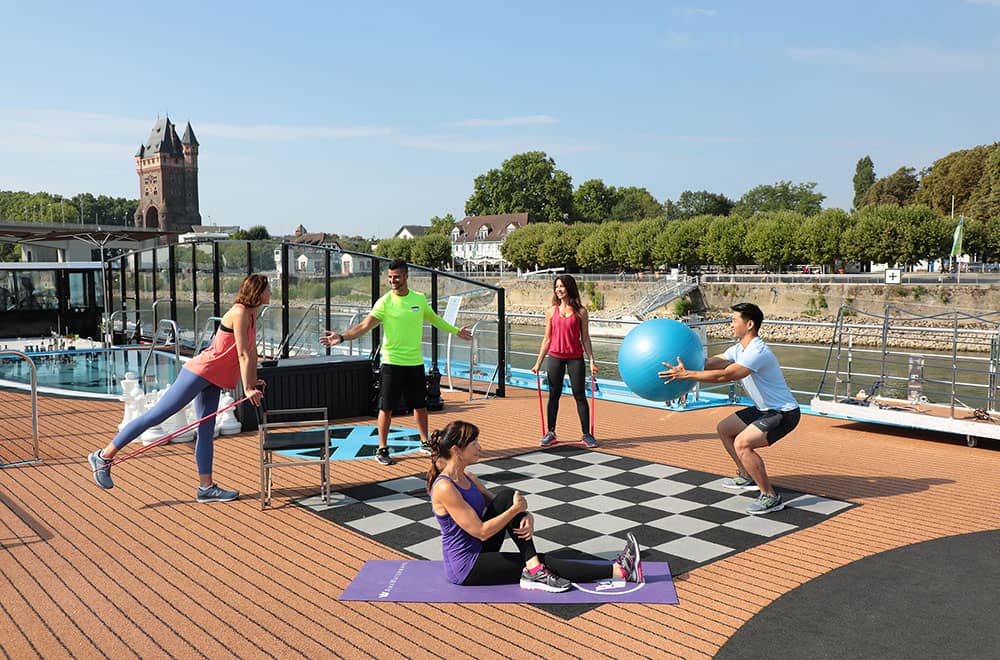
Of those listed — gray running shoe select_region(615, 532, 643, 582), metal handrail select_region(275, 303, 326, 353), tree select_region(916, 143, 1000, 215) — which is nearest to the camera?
gray running shoe select_region(615, 532, 643, 582)

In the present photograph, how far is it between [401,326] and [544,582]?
3576mm

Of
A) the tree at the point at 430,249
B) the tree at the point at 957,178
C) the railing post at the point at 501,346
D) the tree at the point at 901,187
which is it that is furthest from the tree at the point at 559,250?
the railing post at the point at 501,346

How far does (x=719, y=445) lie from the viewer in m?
8.12

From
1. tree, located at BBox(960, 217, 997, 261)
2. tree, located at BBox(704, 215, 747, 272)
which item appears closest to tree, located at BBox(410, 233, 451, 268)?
tree, located at BBox(704, 215, 747, 272)

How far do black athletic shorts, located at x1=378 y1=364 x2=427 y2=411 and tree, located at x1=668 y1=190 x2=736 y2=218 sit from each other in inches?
5180

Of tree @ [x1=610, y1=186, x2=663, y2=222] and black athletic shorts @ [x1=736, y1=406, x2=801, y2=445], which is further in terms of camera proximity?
tree @ [x1=610, y1=186, x2=663, y2=222]

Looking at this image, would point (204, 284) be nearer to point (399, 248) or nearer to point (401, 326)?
point (401, 326)

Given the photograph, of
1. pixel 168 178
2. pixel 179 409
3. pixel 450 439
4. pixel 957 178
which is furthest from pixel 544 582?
pixel 168 178

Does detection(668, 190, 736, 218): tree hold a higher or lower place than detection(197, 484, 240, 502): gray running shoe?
higher

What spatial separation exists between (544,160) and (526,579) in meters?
109

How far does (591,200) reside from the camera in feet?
385

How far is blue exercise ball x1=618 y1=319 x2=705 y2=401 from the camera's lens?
20.6 feet

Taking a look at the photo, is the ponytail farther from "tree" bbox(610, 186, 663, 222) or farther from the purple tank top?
"tree" bbox(610, 186, 663, 222)

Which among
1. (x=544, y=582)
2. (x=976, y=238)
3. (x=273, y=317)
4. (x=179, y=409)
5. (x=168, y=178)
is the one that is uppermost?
(x=168, y=178)
